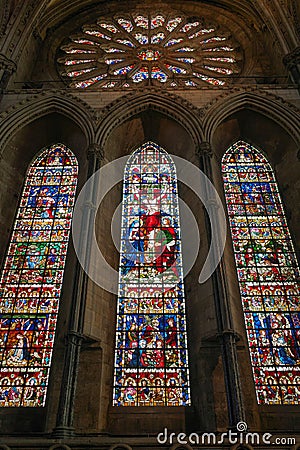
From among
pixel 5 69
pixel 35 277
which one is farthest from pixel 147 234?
pixel 5 69

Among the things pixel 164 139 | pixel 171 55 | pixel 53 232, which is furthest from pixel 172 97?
pixel 53 232

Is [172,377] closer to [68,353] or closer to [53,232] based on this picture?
[68,353]

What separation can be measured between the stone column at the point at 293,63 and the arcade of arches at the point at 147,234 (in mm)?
36

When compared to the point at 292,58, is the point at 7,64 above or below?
below

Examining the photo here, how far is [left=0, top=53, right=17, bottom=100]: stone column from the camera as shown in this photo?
10.7 m

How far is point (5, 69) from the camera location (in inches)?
429

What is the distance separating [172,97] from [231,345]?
6635 mm

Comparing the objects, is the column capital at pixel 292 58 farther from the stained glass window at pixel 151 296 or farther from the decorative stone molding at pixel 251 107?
the stained glass window at pixel 151 296

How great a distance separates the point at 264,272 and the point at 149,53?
348 inches

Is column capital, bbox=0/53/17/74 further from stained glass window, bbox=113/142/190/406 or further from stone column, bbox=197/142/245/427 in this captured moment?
stone column, bbox=197/142/245/427

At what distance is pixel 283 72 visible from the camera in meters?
11.7

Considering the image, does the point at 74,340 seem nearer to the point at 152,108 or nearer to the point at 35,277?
the point at 35,277

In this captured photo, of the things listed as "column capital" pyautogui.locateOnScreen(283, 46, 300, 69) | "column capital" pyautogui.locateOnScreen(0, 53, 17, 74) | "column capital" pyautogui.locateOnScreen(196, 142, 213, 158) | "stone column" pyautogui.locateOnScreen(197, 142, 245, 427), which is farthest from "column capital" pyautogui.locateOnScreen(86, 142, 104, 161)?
"column capital" pyautogui.locateOnScreen(283, 46, 300, 69)

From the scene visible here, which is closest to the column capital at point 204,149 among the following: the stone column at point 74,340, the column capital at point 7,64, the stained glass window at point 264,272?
the stained glass window at point 264,272
